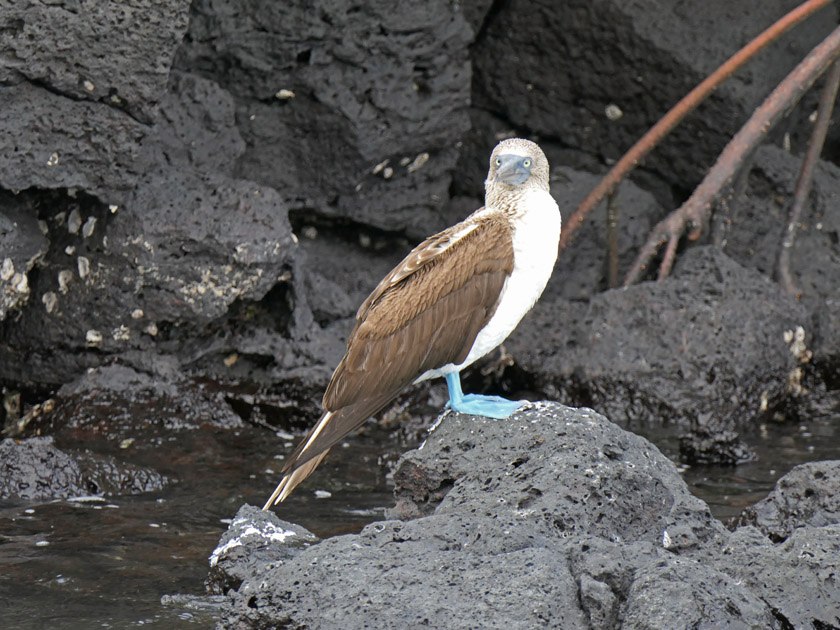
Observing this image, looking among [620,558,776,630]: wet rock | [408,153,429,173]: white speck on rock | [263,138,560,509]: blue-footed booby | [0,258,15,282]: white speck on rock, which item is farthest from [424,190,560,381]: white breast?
[408,153,429,173]: white speck on rock

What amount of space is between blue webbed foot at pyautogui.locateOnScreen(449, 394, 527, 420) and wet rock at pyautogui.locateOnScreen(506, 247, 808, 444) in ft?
10.7

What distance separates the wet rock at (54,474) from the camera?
6.17 metres

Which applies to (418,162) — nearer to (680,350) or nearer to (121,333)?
(680,350)

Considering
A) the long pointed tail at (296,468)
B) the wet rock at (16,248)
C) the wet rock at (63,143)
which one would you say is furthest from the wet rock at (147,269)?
the long pointed tail at (296,468)

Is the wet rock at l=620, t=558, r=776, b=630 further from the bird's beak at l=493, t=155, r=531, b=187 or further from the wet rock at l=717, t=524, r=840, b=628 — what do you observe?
the bird's beak at l=493, t=155, r=531, b=187

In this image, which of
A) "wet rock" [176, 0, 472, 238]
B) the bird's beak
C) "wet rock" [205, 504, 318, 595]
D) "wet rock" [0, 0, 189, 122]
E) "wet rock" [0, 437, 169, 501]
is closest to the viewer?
"wet rock" [205, 504, 318, 595]

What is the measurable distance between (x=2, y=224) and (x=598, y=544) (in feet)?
14.6

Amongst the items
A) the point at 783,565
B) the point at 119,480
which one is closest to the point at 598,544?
the point at 783,565

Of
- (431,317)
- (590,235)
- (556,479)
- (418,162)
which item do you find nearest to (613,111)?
(590,235)

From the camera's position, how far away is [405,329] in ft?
16.2

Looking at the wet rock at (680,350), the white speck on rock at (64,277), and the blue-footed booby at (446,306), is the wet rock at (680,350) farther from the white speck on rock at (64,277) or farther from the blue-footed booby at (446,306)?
the blue-footed booby at (446,306)

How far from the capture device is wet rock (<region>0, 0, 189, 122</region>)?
6.30m

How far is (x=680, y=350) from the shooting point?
786cm

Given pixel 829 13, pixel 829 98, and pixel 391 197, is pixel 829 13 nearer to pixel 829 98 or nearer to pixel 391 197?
pixel 829 98
